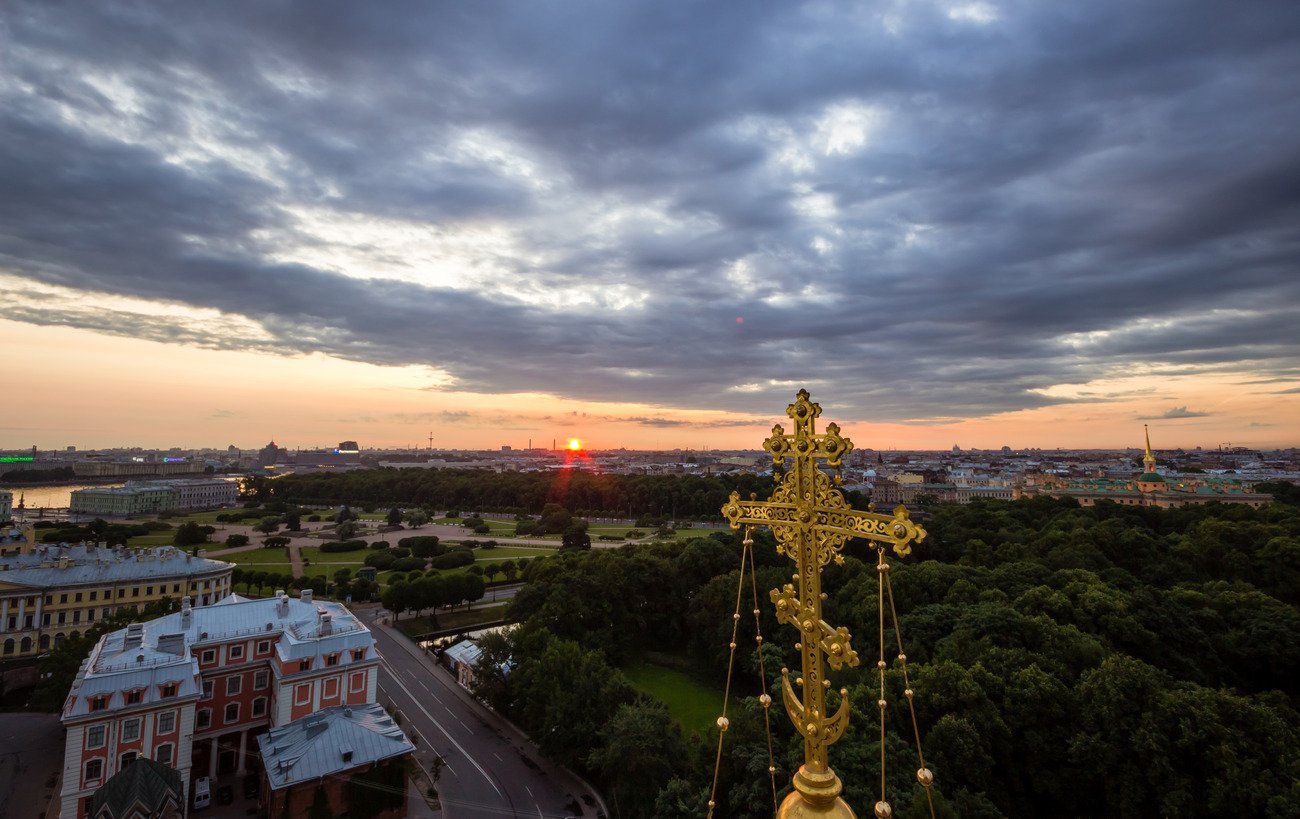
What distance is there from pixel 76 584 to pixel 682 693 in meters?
36.1

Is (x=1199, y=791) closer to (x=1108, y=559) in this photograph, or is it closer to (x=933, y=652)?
(x=933, y=652)

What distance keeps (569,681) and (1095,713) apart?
1865 cm

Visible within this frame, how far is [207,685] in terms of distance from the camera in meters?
25.4

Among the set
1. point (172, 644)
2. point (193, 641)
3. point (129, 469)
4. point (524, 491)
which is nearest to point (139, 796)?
point (172, 644)

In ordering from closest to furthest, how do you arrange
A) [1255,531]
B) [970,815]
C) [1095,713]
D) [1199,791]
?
1. [970,815]
2. [1199,791]
3. [1095,713]
4. [1255,531]

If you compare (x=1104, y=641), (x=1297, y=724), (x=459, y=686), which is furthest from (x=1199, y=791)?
A: (x=459, y=686)

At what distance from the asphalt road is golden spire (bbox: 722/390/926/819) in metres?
21.4

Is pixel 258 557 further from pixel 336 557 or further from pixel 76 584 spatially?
pixel 76 584

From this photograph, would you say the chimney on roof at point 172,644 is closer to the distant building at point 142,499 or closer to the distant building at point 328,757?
the distant building at point 328,757

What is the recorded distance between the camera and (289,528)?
77.9 m

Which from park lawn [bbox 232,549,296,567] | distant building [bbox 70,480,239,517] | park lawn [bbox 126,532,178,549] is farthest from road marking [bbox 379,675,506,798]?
distant building [bbox 70,480,239,517]

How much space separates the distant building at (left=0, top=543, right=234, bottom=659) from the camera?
34.2m

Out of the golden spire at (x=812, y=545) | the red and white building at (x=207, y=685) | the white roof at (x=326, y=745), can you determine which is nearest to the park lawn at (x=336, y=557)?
the red and white building at (x=207, y=685)

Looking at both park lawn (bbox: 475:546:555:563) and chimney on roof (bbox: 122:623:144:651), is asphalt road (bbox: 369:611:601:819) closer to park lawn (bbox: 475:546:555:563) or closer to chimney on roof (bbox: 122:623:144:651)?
chimney on roof (bbox: 122:623:144:651)
